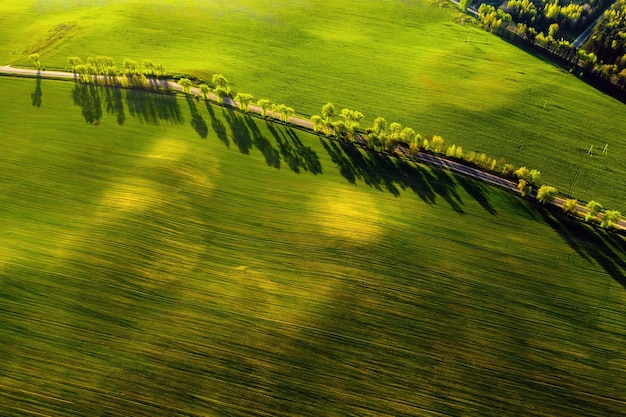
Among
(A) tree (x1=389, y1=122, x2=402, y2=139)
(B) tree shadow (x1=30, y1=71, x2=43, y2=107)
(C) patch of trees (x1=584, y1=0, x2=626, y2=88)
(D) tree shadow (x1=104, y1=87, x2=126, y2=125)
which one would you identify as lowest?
(B) tree shadow (x1=30, y1=71, x2=43, y2=107)

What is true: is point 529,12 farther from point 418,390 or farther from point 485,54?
point 418,390

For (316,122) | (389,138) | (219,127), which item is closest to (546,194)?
(389,138)

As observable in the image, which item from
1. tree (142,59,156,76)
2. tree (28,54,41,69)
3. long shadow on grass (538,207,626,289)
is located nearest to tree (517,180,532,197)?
long shadow on grass (538,207,626,289)

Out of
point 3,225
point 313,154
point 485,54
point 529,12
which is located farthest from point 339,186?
point 529,12

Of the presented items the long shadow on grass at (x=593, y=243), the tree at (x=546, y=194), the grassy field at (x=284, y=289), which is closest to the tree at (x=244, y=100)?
the grassy field at (x=284, y=289)

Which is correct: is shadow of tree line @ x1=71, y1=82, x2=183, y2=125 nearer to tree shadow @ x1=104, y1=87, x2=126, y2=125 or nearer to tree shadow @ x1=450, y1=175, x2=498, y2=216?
tree shadow @ x1=104, y1=87, x2=126, y2=125

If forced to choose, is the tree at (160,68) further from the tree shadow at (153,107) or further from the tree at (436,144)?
the tree at (436,144)
